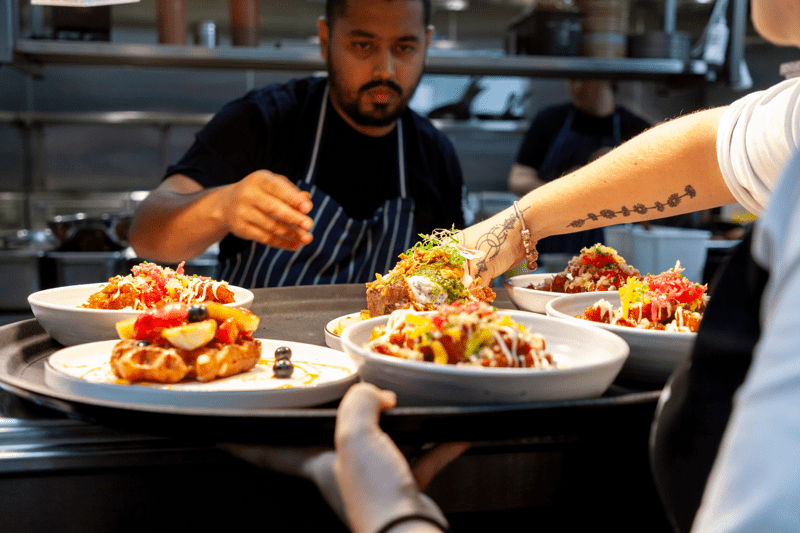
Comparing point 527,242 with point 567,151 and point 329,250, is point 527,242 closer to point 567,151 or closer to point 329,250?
point 329,250

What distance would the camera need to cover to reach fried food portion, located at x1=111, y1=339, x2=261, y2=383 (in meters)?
0.92

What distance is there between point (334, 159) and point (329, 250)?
42 centimetres

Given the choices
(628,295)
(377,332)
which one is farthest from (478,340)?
(628,295)

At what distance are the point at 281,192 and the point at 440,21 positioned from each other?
4.25 meters

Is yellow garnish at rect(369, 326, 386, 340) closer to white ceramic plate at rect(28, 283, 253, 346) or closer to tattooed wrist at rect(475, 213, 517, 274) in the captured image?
white ceramic plate at rect(28, 283, 253, 346)

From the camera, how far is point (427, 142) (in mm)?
2912

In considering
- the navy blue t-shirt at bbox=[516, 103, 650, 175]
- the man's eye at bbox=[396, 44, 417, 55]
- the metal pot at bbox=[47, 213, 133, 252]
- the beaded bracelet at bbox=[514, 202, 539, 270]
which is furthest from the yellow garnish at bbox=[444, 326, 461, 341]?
the navy blue t-shirt at bbox=[516, 103, 650, 175]

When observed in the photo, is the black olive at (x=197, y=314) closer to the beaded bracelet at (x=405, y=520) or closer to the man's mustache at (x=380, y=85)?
the beaded bracelet at (x=405, y=520)

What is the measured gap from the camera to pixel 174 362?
3.09 ft

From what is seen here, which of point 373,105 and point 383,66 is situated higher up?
point 383,66

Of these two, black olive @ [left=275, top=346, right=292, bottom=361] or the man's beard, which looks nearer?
black olive @ [left=275, top=346, right=292, bottom=361]

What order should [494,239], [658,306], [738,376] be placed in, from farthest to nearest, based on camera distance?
[494,239]
[658,306]
[738,376]

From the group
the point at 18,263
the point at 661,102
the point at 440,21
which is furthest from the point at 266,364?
the point at 661,102

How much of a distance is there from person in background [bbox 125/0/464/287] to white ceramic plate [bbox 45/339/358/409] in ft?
3.95
